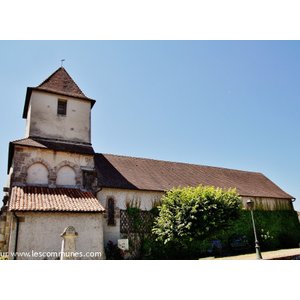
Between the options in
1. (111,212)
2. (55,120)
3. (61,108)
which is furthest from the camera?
(61,108)

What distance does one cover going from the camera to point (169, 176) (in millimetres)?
24453

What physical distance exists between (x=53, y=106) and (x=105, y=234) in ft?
29.7

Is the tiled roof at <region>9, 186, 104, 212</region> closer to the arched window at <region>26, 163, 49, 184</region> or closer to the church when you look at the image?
the church

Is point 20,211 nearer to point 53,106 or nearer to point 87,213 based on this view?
point 87,213

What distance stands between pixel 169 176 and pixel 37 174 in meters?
10.8

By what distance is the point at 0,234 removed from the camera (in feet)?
51.4

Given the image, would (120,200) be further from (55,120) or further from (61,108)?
(61,108)

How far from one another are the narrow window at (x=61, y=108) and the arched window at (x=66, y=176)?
13.5ft

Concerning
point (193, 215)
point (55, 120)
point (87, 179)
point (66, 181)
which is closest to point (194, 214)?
point (193, 215)

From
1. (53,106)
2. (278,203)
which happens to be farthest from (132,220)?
(278,203)

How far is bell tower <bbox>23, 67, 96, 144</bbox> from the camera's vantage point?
1919 cm

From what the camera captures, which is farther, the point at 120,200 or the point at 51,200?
the point at 120,200

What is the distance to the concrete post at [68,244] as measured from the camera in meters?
12.9

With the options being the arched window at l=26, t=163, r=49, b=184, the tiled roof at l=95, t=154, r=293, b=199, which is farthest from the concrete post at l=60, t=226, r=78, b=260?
the tiled roof at l=95, t=154, r=293, b=199
